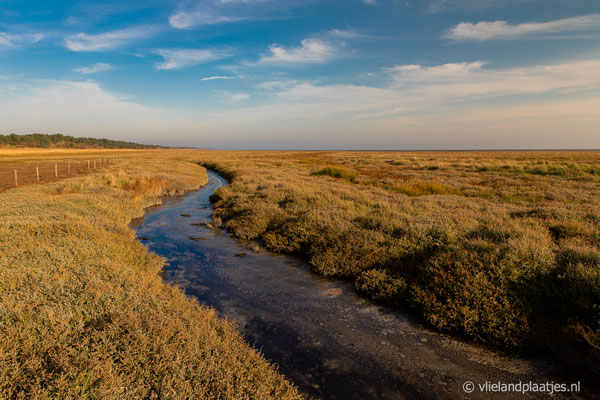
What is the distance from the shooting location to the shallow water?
4637mm

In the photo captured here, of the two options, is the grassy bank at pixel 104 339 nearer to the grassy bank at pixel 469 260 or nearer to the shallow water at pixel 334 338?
the shallow water at pixel 334 338

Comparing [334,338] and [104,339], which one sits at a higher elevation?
[104,339]

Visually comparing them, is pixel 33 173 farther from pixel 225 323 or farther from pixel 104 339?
pixel 104 339

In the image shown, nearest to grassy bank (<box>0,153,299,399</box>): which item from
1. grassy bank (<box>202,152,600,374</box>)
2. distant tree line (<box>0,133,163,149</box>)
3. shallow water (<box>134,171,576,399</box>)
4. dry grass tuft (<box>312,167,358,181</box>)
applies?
shallow water (<box>134,171,576,399</box>)

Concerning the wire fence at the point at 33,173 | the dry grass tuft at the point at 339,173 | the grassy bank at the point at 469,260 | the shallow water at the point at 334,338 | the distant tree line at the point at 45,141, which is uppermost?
the distant tree line at the point at 45,141

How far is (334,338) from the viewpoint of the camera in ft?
18.9

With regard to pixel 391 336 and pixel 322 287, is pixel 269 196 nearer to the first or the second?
pixel 322 287

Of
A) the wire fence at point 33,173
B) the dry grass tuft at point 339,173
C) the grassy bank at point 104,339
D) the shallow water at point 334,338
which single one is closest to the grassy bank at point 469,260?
the shallow water at point 334,338

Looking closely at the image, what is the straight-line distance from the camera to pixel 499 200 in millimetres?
16234

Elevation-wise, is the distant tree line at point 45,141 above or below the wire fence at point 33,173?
above

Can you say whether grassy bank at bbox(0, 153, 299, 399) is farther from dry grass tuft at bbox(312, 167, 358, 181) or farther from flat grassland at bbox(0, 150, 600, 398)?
dry grass tuft at bbox(312, 167, 358, 181)

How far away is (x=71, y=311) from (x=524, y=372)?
7.39m

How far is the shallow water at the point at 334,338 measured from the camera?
464 centimetres

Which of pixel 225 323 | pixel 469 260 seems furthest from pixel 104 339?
pixel 469 260
